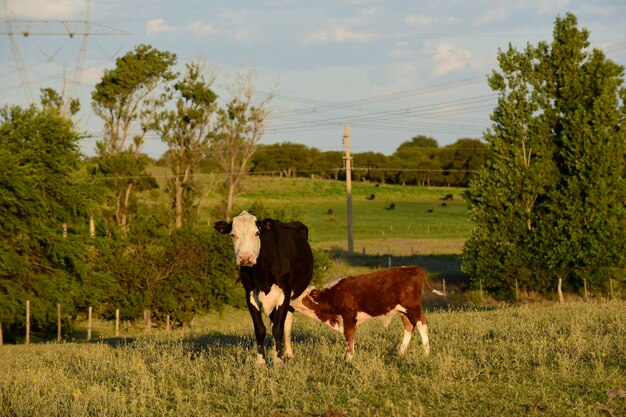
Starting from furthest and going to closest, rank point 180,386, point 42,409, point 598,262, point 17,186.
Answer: point 598,262
point 17,186
point 180,386
point 42,409

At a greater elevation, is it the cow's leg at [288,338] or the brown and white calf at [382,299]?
the brown and white calf at [382,299]

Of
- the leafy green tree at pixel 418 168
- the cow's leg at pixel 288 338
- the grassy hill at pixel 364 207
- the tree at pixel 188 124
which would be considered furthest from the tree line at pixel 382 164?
the cow's leg at pixel 288 338

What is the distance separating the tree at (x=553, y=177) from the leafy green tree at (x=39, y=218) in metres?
21.0

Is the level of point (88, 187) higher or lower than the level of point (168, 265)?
higher

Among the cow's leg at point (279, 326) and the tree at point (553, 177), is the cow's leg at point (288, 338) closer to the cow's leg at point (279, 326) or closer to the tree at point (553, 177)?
the cow's leg at point (279, 326)

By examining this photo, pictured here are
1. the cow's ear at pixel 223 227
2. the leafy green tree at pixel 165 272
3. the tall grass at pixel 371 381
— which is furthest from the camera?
the leafy green tree at pixel 165 272

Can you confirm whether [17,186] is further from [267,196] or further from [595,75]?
[267,196]

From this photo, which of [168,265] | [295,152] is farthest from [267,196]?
[168,265]

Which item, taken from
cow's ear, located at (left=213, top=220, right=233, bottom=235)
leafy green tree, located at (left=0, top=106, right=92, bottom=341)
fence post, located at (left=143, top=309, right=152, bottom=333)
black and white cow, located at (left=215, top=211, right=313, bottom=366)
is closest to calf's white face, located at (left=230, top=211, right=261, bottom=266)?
black and white cow, located at (left=215, top=211, right=313, bottom=366)

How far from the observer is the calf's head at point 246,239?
495 inches

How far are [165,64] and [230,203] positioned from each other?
48.1 feet

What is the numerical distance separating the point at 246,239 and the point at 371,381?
318cm

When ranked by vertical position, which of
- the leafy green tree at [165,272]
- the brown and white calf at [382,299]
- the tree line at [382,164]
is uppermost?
the tree line at [382,164]

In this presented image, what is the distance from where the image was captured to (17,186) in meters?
38.3
